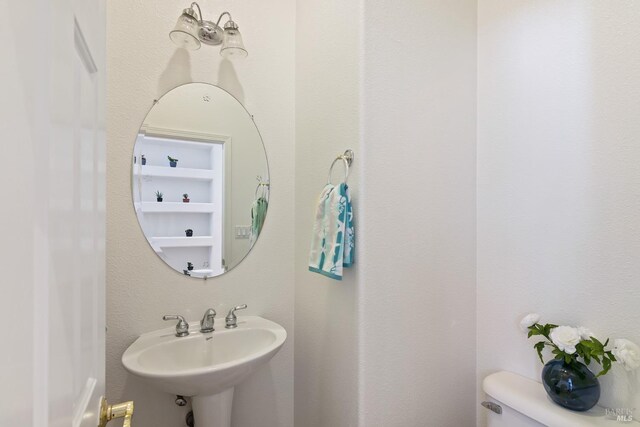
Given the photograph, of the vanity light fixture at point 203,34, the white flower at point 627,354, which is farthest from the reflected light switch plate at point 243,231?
the white flower at point 627,354

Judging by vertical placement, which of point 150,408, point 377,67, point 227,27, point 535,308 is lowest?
point 150,408

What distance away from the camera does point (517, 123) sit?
4.45 feet

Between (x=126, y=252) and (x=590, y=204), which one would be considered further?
(x=126, y=252)

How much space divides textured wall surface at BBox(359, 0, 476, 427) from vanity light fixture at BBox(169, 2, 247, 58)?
646 millimetres

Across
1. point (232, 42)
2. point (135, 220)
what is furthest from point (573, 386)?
point (232, 42)

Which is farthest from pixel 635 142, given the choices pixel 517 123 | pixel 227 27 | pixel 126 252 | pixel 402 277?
pixel 126 252

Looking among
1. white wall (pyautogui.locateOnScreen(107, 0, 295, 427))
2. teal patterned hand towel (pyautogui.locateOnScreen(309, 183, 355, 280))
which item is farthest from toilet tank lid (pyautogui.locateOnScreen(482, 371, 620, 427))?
white wall (pyautogui.locateOnScreen(107, 0, 295, 427))

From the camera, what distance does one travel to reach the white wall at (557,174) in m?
1.05

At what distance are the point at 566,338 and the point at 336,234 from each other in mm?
831

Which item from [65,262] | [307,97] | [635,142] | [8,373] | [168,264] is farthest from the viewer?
[307,97]

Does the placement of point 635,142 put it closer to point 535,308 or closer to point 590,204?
point 590,204

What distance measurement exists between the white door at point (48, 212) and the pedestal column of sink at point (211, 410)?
825mm

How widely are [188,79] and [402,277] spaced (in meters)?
1.32

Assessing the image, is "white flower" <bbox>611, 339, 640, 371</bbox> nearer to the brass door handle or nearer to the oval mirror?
the brass door handle
